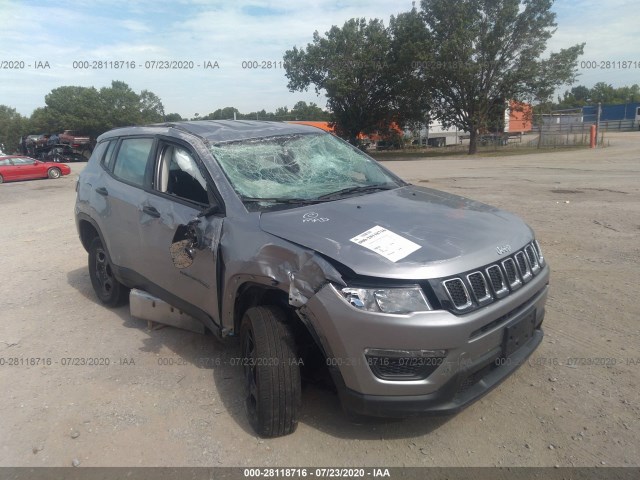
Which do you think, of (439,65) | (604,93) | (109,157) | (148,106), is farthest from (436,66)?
(604,93)

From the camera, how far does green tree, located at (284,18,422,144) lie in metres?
37.1

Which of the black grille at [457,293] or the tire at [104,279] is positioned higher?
the black grille at [457,293]

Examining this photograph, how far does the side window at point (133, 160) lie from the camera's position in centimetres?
442

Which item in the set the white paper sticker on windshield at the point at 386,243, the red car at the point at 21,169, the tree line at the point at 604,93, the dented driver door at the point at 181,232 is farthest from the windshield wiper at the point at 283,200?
the tree line at the point at 604,93

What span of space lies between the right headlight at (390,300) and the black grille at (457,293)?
5.4 inches

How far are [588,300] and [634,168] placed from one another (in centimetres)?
1482

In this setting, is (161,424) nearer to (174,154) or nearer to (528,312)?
(174,154)

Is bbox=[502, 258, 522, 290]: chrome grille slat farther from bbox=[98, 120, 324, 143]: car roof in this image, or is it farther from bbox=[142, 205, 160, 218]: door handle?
bbox=[142, 205, 160, 218]: door handle

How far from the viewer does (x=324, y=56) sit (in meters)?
38.6

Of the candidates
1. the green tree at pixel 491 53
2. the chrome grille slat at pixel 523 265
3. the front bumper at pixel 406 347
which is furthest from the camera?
the green tree at pixel 491 53

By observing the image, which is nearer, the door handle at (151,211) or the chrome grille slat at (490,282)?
the chrome grille slat at (490,282)

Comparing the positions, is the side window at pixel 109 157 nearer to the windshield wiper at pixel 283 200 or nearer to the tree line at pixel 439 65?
the windshield wiper at pixel 283 200

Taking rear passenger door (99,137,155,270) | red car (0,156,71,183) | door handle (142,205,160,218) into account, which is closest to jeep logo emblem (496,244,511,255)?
door handle (142,205,160,218)

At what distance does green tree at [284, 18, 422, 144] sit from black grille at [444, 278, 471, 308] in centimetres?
3604
